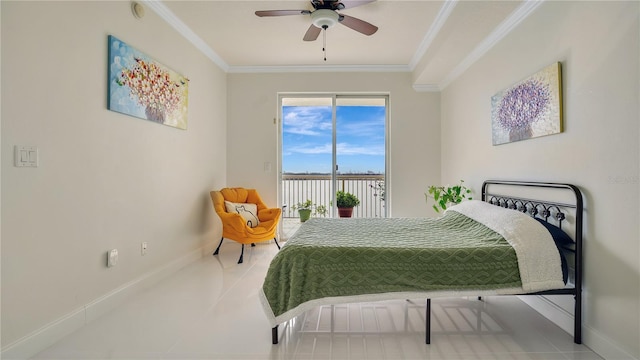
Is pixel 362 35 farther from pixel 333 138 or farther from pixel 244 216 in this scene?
pixel 244 216

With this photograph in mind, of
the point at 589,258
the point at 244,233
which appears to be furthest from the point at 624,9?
the point at 244,233

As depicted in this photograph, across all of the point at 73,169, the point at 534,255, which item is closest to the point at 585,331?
the point at 534,255

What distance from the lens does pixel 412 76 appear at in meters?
4.29

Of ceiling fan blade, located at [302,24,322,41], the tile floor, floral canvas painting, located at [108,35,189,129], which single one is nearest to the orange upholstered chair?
the tile floor

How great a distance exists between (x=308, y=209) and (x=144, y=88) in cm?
277

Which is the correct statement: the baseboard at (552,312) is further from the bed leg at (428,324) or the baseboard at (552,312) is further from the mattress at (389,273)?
the bed leg at (428,324)

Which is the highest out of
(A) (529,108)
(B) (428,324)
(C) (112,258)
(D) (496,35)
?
(D) (496,35)

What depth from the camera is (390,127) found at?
4418 millimetres

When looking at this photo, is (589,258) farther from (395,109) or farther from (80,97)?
(80,97)

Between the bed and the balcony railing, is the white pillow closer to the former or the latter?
the balcony railing

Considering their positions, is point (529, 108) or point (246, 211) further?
point (246, 211)

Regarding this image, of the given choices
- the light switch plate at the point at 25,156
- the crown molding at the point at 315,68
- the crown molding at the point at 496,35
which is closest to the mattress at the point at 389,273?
the light switch plate at the point at 25,156

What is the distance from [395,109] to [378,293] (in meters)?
3.25

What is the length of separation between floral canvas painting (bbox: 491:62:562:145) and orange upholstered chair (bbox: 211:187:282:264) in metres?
2.68
